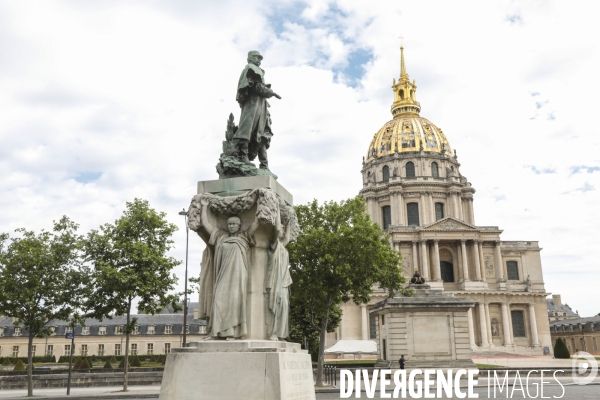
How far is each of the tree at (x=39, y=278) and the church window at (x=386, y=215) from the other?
232 feet

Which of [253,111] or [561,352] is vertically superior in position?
[253,111]

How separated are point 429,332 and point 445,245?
5613 centimetres

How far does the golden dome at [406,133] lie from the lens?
94.9m

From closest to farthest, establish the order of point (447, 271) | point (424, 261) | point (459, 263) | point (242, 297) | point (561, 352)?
point (242, 297) → point (561, 352) → point (424, 261) → point (459, 263) → point (447, 271)

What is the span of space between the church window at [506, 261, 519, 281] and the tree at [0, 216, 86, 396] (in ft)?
249

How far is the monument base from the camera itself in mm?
6621

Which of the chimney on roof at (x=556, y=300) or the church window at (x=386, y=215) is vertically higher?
the church window at (x=386, y=215)

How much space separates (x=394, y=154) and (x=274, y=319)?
88875 millimetres

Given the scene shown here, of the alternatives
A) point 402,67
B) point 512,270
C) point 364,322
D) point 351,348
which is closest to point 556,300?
point 512,270

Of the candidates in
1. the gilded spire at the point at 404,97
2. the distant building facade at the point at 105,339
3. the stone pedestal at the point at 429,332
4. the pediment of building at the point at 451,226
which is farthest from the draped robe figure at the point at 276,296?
the gilded spire at the point at 404,97

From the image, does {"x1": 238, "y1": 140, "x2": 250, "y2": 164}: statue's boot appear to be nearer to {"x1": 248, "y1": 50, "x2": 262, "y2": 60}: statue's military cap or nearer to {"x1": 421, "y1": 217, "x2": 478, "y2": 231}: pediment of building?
{"x1": 248, "y1": 50, "x2": 262, "y2": 60}: statue's military cap

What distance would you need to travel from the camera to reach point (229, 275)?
24.3 ft

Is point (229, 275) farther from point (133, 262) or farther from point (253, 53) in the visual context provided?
point (133, 262)

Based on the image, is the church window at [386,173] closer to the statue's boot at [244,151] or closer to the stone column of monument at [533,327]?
the stone column of monument at [533,327]
